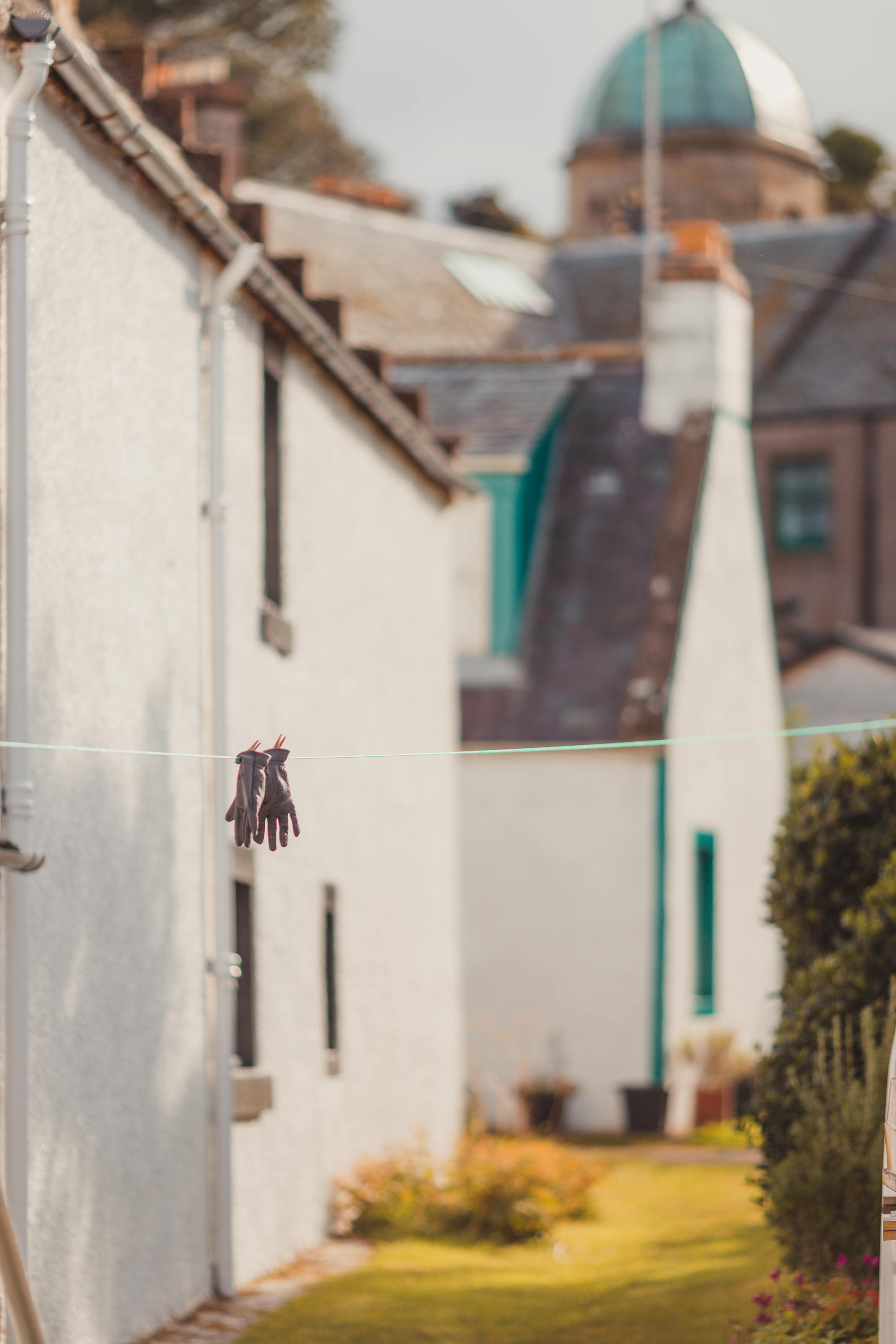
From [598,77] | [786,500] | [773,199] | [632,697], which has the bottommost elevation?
[632,697]

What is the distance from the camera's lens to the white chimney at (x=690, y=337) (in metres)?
19.1

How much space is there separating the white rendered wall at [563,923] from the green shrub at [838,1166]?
803cm

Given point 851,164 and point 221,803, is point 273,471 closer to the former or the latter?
point 221,803

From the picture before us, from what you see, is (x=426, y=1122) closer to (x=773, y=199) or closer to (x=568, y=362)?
(x=568, y=362)

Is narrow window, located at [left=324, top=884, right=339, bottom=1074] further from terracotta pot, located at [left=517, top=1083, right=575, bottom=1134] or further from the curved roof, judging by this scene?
the curved roof

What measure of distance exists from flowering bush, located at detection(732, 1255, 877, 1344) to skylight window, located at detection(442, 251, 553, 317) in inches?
776

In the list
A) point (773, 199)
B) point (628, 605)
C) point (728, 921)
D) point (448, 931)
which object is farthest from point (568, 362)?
point (773, 199)

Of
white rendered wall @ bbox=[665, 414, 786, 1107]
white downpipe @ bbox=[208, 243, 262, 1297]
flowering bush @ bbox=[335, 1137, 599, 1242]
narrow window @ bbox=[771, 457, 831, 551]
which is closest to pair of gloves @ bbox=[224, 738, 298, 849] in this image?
white downpipe @ bbox=[208, 243, 262, 1297]

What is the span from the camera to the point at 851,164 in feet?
129

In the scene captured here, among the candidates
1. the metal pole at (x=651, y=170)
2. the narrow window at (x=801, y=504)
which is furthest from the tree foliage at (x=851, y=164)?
the narrow window at (x=801, y=504)

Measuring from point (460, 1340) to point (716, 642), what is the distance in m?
10.6

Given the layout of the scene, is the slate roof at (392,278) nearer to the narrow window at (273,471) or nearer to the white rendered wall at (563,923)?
the white rendered wall at (563,923)

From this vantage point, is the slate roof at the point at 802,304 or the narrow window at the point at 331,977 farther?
the slate roof at the point at 802,304

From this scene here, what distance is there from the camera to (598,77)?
35875mm
